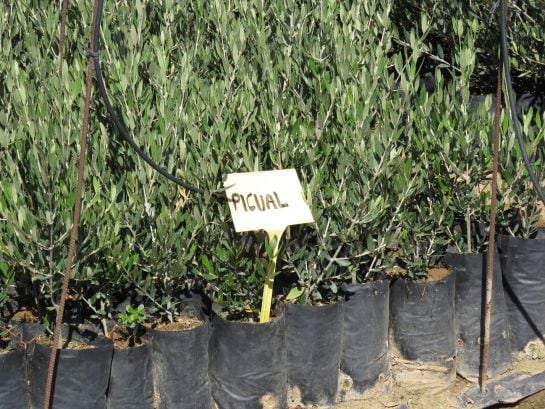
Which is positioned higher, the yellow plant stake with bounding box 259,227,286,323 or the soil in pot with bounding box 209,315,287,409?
the yellow plant stake with bounding box 259,227,286,323

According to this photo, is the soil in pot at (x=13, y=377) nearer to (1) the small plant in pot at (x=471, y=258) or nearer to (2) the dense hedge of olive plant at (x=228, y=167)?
(2) the dense hedge of olive plant at (x=228, y=167)

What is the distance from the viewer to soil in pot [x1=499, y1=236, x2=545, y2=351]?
3.74 m

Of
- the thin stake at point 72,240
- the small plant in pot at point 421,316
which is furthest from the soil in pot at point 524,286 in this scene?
the thin stake at point 72,240

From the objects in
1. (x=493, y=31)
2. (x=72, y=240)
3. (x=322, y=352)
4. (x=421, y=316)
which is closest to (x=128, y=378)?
(x=72, y=240)

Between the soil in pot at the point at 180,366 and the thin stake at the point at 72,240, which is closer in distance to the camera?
the thin stake at the point at 72,240

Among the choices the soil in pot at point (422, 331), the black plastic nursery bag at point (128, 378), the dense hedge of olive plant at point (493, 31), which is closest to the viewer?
the black plastic nursery bag at point (128, 378)

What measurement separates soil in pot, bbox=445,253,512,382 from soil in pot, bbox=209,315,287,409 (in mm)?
→ 866

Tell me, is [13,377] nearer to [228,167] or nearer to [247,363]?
[247,363]

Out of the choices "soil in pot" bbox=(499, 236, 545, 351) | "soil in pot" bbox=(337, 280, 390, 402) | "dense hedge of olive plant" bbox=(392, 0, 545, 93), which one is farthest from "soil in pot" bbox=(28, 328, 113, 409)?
"dense hedge of olive plant" bbox=(392, 0, 545, 93)

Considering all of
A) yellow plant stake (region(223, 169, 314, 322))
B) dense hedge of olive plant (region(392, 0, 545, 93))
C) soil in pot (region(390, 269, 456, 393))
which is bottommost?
soil in pot (region(390, 269, 456, 393))

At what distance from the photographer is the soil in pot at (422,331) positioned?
11.7 feet

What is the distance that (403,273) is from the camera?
3650mm

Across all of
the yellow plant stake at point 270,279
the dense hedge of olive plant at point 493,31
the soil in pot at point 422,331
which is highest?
the dense hedge of olive plant at point 493,31

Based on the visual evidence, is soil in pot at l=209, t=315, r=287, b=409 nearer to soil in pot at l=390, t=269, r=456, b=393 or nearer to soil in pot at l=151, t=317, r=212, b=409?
soil in pot at l=151, t=317, r=212, b=409
